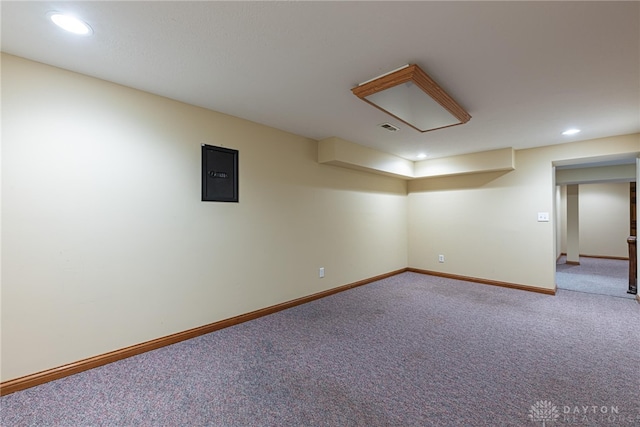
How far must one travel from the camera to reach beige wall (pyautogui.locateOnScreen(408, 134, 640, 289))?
3988 millimetres

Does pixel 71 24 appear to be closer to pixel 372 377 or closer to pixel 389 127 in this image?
pixel 389 127

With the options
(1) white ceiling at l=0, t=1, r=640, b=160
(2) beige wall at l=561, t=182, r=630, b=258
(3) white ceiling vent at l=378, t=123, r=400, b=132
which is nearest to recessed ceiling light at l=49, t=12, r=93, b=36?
(1) white ceiling at l=0, t=1, r=640, b=160

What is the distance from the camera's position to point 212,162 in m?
2.77

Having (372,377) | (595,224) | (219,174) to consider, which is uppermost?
(219,174)

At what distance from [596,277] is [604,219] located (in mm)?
3624

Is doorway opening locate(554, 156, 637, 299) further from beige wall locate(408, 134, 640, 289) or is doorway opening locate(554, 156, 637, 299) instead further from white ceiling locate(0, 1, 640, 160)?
white ceiling locate(0, 1, 640, 160)

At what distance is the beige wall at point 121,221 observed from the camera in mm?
1845

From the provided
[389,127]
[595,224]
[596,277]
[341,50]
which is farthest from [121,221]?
[595,224]

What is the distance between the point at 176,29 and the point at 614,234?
34.7ft

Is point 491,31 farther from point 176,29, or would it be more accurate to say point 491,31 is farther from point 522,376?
point 522,376

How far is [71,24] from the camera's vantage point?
1500 mm

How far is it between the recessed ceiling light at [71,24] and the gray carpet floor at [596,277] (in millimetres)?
6335

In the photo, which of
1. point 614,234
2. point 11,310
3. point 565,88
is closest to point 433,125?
point 565,88

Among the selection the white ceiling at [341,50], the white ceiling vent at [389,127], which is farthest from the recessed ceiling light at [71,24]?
the white ceiling vent at [389,127]
